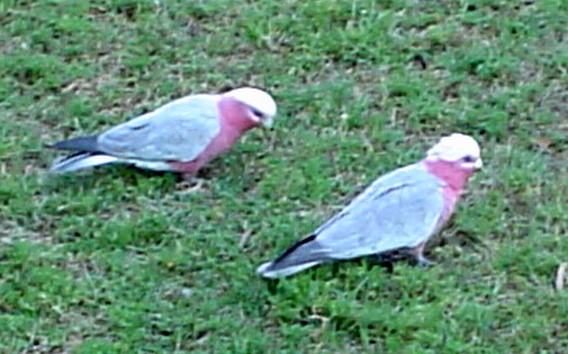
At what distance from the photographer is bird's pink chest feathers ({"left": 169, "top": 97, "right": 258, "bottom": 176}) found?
5.89 metres

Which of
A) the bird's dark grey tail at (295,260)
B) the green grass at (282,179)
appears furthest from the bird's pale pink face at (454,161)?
the bird's dark grey tail at (295,260)

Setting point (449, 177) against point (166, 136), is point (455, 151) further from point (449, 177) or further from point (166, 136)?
point (166, 136)

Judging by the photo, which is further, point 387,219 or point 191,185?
point 191,185

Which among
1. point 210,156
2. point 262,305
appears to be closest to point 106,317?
point 262,305

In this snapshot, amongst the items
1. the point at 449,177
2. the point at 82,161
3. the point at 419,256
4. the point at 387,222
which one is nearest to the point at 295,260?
the point at 387,222

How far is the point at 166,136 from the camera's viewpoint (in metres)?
5.87

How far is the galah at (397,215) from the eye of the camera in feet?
17.3

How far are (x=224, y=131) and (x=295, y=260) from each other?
2.77 ft

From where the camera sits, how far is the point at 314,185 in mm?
5848

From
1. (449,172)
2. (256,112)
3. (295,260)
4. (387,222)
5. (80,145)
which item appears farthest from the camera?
(256,112)

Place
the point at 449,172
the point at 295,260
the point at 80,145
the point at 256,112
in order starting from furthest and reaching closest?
the point at 256,112 → the point at 80,145 → the point at 449,172 → the point at 295,260

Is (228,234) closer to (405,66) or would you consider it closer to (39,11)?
(405,66)

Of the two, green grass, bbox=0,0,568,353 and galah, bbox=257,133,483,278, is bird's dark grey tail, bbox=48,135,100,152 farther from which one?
galah, bbox=257,133,483,278

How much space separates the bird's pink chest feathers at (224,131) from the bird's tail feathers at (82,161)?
24cm
